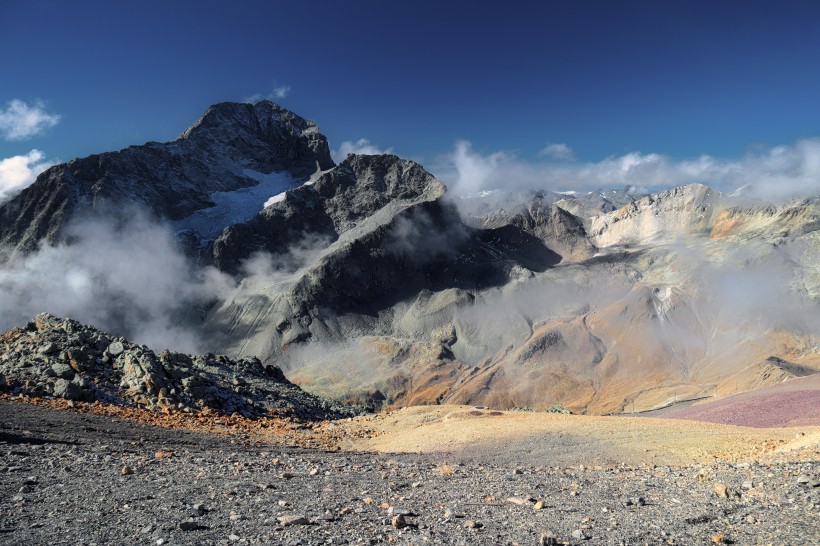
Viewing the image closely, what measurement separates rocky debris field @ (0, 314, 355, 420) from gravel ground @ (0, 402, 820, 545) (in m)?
11.9

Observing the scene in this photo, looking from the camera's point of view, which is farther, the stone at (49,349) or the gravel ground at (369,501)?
the stone at (49,349)

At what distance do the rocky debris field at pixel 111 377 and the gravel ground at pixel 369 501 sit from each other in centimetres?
1187

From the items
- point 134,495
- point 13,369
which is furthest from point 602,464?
point 13,369

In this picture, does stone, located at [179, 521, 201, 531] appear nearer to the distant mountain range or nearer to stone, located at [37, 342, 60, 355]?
stone, located at [37, 342, 60, 355]

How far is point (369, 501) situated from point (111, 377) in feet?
81.0

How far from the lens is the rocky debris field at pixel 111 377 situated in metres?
26.4

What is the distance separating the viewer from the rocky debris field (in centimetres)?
2639

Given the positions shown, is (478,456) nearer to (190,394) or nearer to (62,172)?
(190,394)

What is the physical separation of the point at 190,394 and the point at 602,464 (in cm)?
2335

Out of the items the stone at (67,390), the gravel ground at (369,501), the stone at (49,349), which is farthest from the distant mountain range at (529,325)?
the stone at (67,390)

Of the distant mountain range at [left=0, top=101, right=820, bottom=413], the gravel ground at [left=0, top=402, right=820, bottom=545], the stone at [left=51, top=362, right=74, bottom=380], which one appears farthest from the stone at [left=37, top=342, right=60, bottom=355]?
the distant mountain range at [left=0, top=101, right=820, bottom=413]

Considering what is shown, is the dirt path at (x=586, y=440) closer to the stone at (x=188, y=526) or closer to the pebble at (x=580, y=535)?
the pebble at (x=580, y=535)

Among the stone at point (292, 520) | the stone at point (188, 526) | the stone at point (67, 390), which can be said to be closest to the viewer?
the stone at point (188, 526)

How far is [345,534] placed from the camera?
28.0 feet
